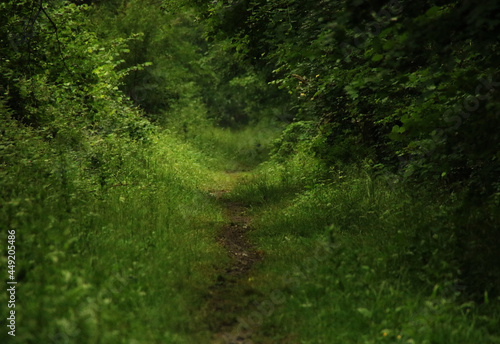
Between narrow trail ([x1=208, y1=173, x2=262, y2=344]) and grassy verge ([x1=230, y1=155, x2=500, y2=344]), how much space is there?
0.20 meters

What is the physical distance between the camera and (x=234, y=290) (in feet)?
20.0

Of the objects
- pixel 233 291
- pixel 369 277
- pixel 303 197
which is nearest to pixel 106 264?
pixel 233 291

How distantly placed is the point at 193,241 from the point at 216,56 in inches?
568

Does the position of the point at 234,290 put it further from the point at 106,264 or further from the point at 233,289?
the point at 106,264

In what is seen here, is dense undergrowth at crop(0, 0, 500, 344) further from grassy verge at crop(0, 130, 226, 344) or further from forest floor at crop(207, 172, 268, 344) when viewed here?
forest floor at crop(207, 172, 268, 344)

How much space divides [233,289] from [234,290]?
0.04 m

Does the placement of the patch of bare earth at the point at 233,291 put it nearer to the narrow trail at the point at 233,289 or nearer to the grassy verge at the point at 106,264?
the narrow trail at the point at 233,289

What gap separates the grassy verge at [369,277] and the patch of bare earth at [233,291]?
0.66 feet

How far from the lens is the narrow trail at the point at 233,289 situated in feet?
16.4

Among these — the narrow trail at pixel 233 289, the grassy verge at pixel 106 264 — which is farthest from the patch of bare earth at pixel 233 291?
the grassy verge at pixel 106 264

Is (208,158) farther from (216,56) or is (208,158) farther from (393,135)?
(393,135)

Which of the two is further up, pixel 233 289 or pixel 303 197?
pixel 233 289

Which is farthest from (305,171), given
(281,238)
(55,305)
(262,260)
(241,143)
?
(241,143)

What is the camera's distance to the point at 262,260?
734 cm
